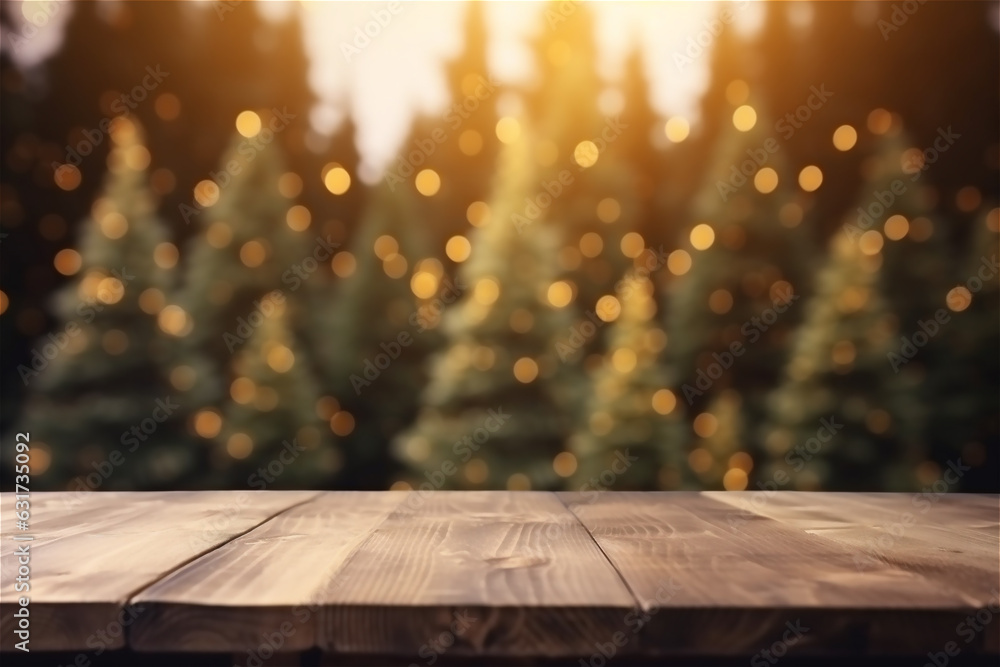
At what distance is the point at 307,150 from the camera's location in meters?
11.7

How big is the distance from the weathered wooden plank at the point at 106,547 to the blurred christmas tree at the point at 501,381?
5728mm

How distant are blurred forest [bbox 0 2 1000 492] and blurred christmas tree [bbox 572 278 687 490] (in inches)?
1.3

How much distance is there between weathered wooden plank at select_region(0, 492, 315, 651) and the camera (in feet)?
3.13

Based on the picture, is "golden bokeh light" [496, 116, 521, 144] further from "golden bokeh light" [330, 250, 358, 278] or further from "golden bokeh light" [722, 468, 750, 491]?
"golden bokeh light" [722, 468, 750, 491]

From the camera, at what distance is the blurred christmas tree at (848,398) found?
27.0 ft

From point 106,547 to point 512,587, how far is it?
663mm

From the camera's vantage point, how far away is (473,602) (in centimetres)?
94

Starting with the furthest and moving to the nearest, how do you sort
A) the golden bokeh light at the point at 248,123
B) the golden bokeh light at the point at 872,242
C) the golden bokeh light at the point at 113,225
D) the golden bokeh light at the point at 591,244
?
the golden bokeh light at the point at 248,123
the golden bokeh light at the point at 591,244
the golden bokeh light at the point at 872,242
the golden bokeh light at the point at 113,225

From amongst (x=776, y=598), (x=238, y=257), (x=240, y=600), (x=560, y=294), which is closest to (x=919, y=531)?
(x=776, y=598)

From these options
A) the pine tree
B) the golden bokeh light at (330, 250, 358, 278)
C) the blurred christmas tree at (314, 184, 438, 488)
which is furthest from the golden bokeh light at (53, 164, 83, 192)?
the blurred christmas tree at (314, 184, 438, 488)

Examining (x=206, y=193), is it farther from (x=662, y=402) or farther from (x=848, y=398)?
(x=848, y=398)

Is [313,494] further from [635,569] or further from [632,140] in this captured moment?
[632,140]

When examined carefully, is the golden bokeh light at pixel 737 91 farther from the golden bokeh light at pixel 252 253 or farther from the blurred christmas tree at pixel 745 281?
the golden bokeh light at pixel 252 253

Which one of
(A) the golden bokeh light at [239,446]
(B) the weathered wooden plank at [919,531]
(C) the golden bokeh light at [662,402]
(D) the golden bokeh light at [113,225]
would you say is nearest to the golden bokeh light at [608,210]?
(C) the golden bokeh light at [662,402]
